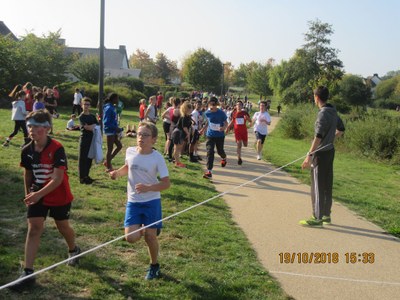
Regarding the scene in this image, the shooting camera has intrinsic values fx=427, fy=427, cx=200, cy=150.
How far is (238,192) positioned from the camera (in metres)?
9.24

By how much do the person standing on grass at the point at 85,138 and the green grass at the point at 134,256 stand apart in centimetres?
61

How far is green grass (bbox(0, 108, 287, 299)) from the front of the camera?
4.30m

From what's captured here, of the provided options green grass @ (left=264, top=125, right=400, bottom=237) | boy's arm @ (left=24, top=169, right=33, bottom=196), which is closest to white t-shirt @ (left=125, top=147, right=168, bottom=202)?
boy's arm @ (left=24, top=169, right=33, bottom=196)

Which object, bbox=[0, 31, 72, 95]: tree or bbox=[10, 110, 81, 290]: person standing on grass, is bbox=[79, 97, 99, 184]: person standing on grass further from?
bbox=[0, 31, 72, 95]: tree

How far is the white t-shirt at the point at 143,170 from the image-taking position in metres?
4.46

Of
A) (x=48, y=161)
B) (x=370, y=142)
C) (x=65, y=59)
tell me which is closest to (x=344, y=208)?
(x=48, y=161)

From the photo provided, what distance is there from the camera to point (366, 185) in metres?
11.4

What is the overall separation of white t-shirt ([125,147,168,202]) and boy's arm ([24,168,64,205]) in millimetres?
708

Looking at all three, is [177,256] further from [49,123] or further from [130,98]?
[130,98]

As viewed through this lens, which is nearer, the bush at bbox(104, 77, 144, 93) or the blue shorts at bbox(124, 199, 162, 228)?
the blue shorts at bbox(124, 199, 162, 228)

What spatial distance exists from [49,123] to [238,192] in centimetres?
559

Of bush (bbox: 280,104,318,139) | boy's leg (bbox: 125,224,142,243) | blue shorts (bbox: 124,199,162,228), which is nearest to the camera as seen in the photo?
boy's leg (bbox: 125,224,142,243)

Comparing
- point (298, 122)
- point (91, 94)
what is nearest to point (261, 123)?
point (298, 122)

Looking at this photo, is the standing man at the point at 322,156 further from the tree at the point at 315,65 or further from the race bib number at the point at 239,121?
the tree at the point at 315,65
